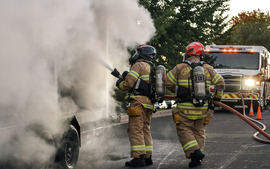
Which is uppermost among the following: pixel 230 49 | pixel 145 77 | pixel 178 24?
pixel 178 24

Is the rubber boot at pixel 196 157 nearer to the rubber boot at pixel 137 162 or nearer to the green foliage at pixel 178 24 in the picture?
the rubber boot at pixel 137 162

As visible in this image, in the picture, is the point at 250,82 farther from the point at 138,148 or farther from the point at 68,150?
the point at 68,150

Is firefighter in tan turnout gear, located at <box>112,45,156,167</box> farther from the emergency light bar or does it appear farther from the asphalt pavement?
the emergency light bar

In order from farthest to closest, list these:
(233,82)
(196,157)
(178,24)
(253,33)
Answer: (253,33) → (178,24) → (233,82) → (196,157)

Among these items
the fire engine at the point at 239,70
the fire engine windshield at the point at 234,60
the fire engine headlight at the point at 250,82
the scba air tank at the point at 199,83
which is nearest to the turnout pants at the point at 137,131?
the scba air tank at the point at 199,83

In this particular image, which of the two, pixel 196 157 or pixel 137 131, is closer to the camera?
pixel 196 157

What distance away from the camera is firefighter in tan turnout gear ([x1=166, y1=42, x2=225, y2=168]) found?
647 centimetres

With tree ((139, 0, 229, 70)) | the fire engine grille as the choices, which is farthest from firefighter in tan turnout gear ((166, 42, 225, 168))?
tree ((139, 0, 229, 70))

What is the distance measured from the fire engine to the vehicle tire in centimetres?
1171

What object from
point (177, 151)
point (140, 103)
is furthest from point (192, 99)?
point (177, 151)

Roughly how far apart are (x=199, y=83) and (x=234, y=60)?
11592mm

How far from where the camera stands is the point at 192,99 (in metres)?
6.57

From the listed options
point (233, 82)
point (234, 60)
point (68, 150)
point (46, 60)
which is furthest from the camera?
Result: point (234, 60)

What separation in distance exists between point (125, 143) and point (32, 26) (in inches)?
177
